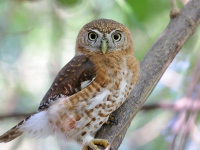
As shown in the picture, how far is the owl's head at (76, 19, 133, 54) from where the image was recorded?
287 centimetres

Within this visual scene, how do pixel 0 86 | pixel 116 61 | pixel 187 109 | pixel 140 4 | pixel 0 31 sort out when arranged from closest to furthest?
pixel 187 109 → pixel 116 61 → pixel 140 4 → pixel 0 31 → pixel 0 86

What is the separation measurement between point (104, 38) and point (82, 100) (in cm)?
48

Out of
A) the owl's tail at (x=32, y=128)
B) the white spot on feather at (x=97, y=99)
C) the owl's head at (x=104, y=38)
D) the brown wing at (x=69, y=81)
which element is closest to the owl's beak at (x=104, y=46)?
the owl's head at (x=104, y=38)

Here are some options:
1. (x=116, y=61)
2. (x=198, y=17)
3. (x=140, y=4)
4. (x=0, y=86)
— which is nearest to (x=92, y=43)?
(x=116, y=61)

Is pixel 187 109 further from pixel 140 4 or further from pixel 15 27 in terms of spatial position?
pixel 15 27

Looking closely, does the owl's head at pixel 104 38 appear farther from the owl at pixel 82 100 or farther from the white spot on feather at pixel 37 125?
the white spot on feather at pixel 37 125

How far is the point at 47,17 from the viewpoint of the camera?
147 inches

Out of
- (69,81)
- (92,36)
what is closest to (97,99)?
(69,81)

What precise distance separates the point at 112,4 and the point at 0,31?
920mm

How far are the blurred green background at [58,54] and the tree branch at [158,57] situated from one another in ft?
1.26

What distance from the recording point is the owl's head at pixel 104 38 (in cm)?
287

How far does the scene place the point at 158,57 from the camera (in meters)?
2.61

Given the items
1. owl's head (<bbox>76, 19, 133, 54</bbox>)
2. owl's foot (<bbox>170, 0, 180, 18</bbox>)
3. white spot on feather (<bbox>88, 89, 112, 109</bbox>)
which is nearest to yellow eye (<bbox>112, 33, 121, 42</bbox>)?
owl's head (<bbox>76, 19, 133, 54</bbox>)

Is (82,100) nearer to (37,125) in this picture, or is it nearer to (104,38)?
(37,125)
